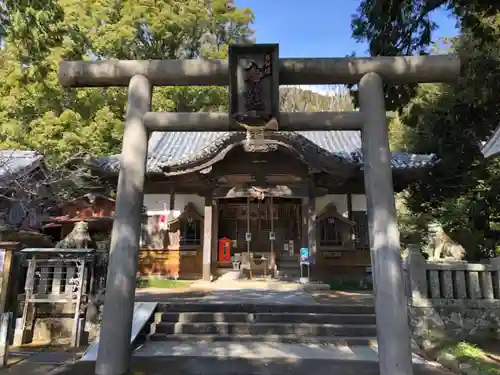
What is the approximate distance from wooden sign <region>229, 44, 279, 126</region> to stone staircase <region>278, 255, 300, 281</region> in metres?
9.62

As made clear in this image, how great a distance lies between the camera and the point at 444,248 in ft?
27.8

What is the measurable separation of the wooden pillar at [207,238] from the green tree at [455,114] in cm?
708

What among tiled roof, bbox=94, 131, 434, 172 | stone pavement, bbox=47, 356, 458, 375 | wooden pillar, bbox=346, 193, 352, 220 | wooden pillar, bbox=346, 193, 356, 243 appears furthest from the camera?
wooden pillar, bbox=346, 193, 352, 220

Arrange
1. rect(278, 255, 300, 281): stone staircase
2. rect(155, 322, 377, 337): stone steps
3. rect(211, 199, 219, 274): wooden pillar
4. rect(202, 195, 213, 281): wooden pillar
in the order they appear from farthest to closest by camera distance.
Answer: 1. rect(278, 255, 300, 281): stone staircase
2. rect(211, 199, 219, 274): wooden pillar
3. rect(202, 195, 213, 281): wooden pillar
4. rect(155, 322, 377, 337): stone steps

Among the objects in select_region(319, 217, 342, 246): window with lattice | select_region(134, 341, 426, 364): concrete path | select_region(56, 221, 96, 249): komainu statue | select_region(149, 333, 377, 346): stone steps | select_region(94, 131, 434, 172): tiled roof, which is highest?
select_region(94, 131, 434, 172): tiled roof

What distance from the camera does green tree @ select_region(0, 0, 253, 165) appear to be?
55.0 feet

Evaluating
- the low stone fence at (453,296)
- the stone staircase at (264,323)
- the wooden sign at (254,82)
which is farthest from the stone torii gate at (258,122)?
the low stone fence at (453,296)

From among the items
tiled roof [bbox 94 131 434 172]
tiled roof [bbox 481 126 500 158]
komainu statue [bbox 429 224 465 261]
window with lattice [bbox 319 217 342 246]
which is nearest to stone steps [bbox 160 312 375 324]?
komainu statue [bbox 429 224 465 261]

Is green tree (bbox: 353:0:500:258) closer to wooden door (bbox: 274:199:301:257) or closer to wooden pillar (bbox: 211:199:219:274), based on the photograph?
wooden door (bbox: 274:199:301:257)

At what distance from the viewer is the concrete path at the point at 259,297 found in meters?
8.41

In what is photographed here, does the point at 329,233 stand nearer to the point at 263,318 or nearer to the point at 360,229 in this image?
the point at 360,229

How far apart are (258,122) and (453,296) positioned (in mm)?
5513

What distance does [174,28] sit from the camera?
2166cm

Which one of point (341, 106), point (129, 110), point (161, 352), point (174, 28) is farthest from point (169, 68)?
point (341, 106)
